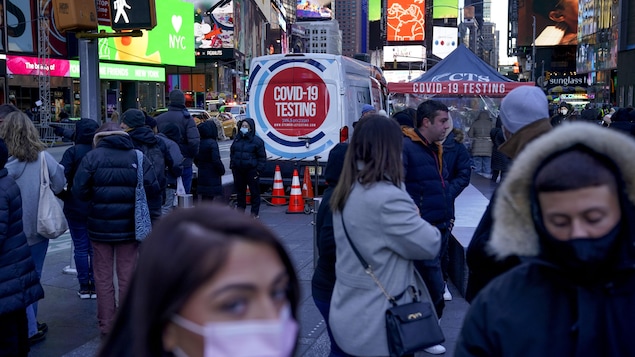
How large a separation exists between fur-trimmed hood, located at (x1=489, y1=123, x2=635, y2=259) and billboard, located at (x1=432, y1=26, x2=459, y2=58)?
156221 millimetres

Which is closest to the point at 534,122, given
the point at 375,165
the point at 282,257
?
the point at 375,165

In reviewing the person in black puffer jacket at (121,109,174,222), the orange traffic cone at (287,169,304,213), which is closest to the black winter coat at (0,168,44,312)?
the person in black puffer jacket at (121,109,174,222)

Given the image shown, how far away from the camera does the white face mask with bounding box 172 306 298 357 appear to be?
1.33m

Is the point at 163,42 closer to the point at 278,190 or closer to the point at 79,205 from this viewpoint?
the point at 278,190

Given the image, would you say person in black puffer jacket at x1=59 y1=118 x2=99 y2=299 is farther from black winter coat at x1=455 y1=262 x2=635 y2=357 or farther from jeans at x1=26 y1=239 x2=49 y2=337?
black winter coat at x1=455 y1=262 x2=635 y2=357

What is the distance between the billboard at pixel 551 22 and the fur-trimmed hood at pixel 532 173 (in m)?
90.3

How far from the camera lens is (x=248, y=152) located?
11.9m

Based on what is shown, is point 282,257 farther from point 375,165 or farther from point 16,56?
point 16,56

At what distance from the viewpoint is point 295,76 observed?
47.2ft

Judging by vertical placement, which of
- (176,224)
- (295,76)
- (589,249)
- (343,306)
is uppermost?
(295,76)

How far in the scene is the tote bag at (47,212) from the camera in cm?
595

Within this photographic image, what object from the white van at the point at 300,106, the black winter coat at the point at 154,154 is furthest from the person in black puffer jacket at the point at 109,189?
the white van at the point at 300,106

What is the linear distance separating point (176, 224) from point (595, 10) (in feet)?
228

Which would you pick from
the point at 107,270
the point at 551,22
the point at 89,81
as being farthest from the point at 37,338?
the point at 551,22
